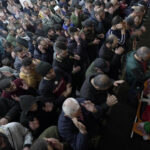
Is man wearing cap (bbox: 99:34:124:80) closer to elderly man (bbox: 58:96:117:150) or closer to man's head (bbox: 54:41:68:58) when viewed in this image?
man's head (bbox: 54:41:68:58)

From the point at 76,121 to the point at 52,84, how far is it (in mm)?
941

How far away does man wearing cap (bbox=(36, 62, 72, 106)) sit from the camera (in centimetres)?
260

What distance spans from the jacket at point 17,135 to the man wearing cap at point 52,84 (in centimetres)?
68

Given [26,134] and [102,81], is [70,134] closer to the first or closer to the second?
[26,134]

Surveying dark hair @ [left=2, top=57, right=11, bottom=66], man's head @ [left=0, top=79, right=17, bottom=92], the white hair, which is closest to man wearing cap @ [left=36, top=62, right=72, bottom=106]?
man's head @ [left=0, top=79, right=17, bottom=92]

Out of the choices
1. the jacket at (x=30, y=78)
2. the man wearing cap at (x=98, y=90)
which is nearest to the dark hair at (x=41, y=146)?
the man wearing cap at (x=98, y=90)

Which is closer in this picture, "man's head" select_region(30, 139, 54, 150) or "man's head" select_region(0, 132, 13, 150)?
"man's head" select_region(30, 139, 54, 150)

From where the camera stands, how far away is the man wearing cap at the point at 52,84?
8.53 feet

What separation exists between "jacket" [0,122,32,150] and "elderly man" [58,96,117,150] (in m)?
0.52

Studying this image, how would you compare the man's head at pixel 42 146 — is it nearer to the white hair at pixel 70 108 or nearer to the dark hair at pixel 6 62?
the white hair at pixel 70 108

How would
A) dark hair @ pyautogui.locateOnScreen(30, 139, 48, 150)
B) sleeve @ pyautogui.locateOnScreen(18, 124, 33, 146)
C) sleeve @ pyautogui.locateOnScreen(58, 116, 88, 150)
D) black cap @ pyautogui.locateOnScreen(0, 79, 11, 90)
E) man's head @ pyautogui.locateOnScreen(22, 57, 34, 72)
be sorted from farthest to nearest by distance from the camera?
1. man's head @ pyautogui.locateOnScreen(22, 57, 34, 72)
2. black cap @ pyautogui.locateOnScreen(0, 79, 11, 90)
3. sleeve @ pyautogui.locateOnScreen(18, 124, 33, 146)
4. sleeve @ pyautogui.locateOnScreen(58, 116, 88, 150)
5. dark hair @ pyautogui.locateOnScreen(30, 139, 48, 150)

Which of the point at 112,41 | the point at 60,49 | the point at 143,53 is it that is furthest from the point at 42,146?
the point at 112,41

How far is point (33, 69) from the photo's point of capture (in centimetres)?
312

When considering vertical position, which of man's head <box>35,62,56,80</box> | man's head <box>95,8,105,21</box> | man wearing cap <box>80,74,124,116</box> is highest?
man's head <box>95,8,105,21</box>
